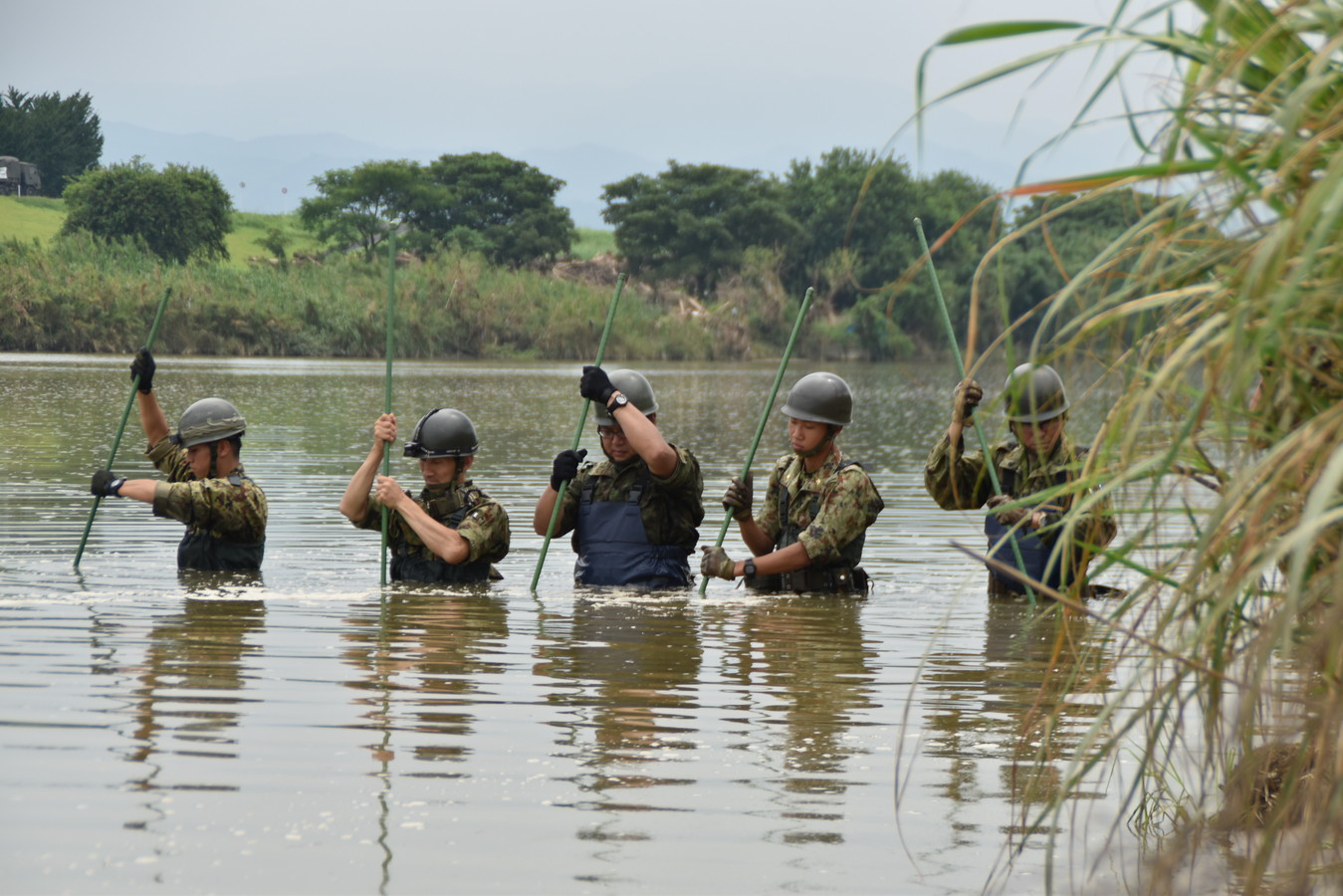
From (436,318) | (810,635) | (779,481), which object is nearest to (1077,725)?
(810,635)

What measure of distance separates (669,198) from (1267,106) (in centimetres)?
9661

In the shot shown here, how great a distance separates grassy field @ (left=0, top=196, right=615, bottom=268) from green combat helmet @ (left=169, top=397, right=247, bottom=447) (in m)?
78.1

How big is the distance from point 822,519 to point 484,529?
189 centimetres

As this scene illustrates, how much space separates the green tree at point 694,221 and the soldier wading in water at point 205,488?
86.4m

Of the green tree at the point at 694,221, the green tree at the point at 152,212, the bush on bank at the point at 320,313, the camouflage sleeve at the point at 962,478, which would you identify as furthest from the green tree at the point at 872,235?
the camouflage sleeve at the point at 962,478

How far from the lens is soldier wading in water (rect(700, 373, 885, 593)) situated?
352 inches

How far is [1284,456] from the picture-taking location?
9.21 feet

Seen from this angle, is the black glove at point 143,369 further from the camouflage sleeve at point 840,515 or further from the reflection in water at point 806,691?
the camouflage sleeve at point 840,515

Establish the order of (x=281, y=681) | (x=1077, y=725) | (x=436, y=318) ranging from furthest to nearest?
1. (x=436, y=318)
2. (x=281, y=681)
3. (x=1077, y=725)

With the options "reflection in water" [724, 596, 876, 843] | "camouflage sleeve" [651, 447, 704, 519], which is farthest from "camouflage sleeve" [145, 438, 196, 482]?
"reflection in water" [724, 596, 876, 843]

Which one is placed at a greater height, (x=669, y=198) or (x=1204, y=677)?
(x=669, y=198)

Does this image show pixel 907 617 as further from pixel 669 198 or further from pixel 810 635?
pixel 669 198

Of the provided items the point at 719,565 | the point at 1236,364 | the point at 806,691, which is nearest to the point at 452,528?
the point at 719,565

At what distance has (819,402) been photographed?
29.6 feet
